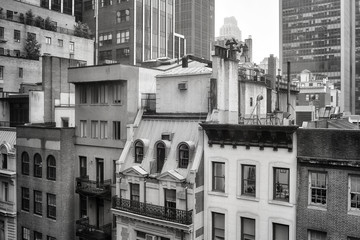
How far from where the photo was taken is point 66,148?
33438mm

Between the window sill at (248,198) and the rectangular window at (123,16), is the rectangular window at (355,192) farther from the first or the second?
the rectangular window at (123,16)

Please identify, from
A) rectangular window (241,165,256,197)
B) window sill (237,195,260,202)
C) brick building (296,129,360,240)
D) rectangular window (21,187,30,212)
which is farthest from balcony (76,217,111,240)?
brick building (296,129,360,240)

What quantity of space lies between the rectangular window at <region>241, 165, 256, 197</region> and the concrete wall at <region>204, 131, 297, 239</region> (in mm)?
347

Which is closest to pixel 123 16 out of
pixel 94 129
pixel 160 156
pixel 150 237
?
pixel 94 129

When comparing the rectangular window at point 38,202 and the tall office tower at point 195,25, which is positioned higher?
the tall office tower at point 195,25

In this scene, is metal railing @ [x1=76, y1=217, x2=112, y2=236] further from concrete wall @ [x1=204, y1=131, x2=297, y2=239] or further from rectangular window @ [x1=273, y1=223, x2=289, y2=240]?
rectangular window @ [x1=273, y1=223, x2=289, y2=240]

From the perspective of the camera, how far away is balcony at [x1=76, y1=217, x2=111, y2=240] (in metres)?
30.7

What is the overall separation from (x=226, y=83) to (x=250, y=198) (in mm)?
8559

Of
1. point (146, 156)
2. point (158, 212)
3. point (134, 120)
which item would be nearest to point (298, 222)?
point (158, 212)

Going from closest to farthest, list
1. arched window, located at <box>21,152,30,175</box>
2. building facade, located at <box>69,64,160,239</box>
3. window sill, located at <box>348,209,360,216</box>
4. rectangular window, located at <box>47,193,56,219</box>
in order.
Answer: window sill, located at <box>348,209,360,216</box> → building facade, located at <box>69,64,160,239</box> → rectangular window, located at <box>47,193,56,219</box> → arched window, located at <box>21,152,30,175</box>

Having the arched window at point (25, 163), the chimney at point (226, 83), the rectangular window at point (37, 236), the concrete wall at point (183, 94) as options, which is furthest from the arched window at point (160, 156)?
the rectangular window at point (37, 236)

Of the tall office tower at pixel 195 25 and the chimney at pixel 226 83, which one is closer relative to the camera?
the chimney at pixel 226 83

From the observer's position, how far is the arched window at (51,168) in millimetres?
34188

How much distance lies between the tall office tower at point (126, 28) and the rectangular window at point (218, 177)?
61696mm
